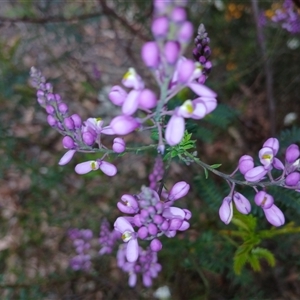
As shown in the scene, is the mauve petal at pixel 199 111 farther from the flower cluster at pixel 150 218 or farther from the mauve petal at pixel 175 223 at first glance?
the mauve petal at pixel 175 223

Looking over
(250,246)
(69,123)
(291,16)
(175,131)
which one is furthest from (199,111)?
(291,16)

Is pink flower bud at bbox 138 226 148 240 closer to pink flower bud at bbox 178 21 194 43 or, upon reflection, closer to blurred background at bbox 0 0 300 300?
pink flower bud at bbox 178 21 194 43

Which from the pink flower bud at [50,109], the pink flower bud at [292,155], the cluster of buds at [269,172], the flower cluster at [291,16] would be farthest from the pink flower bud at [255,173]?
the flower cluster at [291,16]

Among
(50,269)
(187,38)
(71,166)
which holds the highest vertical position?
(187,38)

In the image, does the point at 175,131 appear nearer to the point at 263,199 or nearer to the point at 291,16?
the point at 263,199

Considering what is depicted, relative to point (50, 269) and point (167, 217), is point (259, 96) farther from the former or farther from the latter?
point (167, 217)

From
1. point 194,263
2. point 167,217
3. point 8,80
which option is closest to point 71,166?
point 8,80
